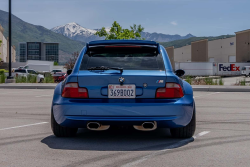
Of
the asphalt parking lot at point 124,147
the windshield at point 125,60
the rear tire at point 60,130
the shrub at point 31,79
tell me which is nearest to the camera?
the asphalt parking lot at point 124,147

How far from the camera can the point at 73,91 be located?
535 cm

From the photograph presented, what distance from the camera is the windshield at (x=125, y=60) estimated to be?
5.55 meters

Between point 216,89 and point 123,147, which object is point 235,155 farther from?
point 216,89

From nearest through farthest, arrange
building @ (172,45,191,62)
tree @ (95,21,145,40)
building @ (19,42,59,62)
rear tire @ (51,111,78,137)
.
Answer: rear tire @ (51,111,78,137), tree @ (95,21,145,40), building @ (172,45,191,62), building @ (19,42,59,62)

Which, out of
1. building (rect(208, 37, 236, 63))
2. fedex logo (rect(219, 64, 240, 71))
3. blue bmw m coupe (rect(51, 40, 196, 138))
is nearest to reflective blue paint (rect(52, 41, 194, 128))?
blue bmw m coupe (rect(51, 40, 196, 138))

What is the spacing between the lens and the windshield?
5.55 meters

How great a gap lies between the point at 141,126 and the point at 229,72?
54947 mm

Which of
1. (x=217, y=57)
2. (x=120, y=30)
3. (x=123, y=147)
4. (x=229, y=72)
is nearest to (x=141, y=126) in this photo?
(x=123, y=147)

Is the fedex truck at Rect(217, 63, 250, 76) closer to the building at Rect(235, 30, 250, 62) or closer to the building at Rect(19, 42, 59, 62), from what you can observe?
the building at Rect(235, 30, 250, 62)

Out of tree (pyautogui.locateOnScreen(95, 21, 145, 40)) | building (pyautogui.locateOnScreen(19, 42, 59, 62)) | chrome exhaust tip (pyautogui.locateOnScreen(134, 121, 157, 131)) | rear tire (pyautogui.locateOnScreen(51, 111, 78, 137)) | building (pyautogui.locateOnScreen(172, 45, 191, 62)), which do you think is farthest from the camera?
building (pyautogui.locateOnScreen(19, 42, 59, 62))

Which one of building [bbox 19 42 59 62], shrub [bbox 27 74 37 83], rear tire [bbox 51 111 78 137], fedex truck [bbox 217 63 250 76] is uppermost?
building [bbox 19 42 59 62]

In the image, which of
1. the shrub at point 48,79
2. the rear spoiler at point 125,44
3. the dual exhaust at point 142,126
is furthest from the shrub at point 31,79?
the dual exhaust at point 142,126

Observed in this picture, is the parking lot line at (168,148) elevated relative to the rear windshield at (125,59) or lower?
lower

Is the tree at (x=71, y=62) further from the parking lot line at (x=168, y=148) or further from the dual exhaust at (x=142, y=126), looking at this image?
the dual exhaust at (x=142, y=126)
